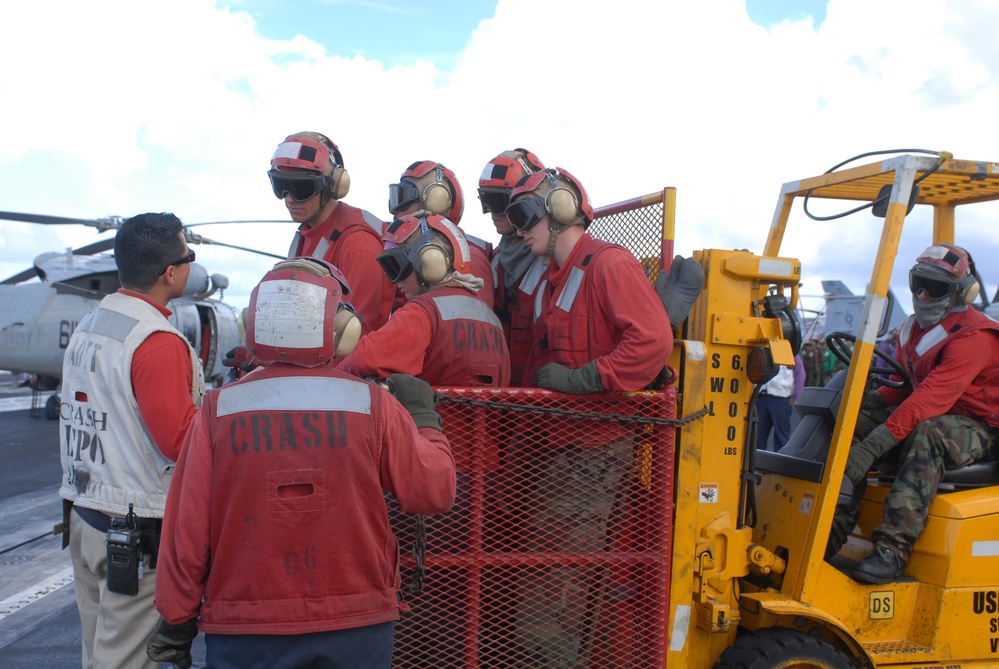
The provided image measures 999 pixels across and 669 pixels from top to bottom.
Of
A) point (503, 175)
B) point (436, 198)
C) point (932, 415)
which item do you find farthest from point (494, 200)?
point (932, 415)

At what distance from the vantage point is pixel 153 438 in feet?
10.2

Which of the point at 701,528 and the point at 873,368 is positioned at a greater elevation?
the point at 873,368

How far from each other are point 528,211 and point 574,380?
0.89 m

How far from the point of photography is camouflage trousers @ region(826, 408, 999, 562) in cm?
380

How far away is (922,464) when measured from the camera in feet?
12.7

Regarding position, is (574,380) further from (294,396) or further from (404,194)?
(404,194)

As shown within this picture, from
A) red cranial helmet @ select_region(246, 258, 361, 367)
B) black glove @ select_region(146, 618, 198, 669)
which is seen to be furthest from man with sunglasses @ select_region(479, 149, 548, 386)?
black glove @ select_region(146, 618, 198, 669)

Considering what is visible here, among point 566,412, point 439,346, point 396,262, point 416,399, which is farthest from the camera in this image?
point 396,262

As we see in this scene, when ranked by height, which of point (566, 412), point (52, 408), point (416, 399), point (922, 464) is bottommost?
point (52, 408)

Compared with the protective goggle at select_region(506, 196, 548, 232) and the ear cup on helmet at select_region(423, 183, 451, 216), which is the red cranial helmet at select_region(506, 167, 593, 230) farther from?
the ear cup on helmet at select_region(423, 183, 451, 216)

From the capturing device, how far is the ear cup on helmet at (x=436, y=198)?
4.48m

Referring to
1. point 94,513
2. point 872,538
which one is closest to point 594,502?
point 872,538

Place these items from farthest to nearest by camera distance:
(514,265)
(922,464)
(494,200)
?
(514,265), (494,200), (922,464)

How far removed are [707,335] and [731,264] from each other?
34 cm
